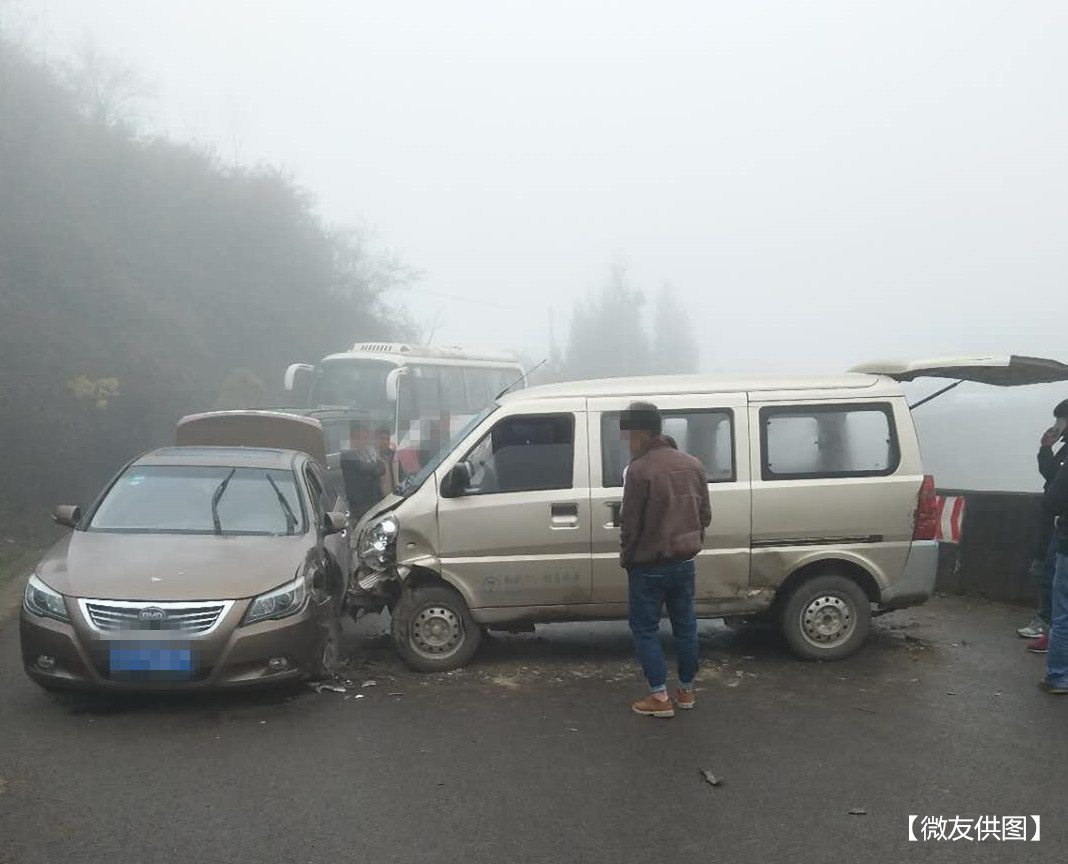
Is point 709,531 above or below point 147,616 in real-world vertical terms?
above

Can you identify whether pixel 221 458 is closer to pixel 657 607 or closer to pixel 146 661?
pixel 146 661

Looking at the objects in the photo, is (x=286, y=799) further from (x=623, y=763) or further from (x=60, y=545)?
(x=60, y=545)

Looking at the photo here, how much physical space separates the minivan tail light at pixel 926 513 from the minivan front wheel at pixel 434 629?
325 centimetres

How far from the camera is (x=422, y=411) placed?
19.1 meters

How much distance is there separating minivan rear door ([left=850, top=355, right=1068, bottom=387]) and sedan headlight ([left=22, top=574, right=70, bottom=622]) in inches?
244

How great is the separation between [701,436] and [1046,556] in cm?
275

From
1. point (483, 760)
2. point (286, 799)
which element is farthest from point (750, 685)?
point (286, 799)

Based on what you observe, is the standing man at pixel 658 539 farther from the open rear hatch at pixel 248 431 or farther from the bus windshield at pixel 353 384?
the bus windshield at pixel 353 384

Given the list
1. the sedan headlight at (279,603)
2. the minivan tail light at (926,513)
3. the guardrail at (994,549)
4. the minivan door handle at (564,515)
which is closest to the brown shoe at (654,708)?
the minivan door handle at (564,515)

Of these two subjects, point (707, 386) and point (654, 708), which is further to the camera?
point (707, 386)

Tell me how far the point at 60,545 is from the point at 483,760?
3433 millimetres

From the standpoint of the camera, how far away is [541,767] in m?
5.36

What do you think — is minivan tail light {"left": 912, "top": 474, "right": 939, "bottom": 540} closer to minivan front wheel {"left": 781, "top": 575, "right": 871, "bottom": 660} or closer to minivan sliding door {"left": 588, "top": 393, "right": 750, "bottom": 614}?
minivan front wheel {"left": 781, "top": 575, "right": 871, "bottom": 660}

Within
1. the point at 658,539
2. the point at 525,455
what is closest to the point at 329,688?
the point at 525,455
